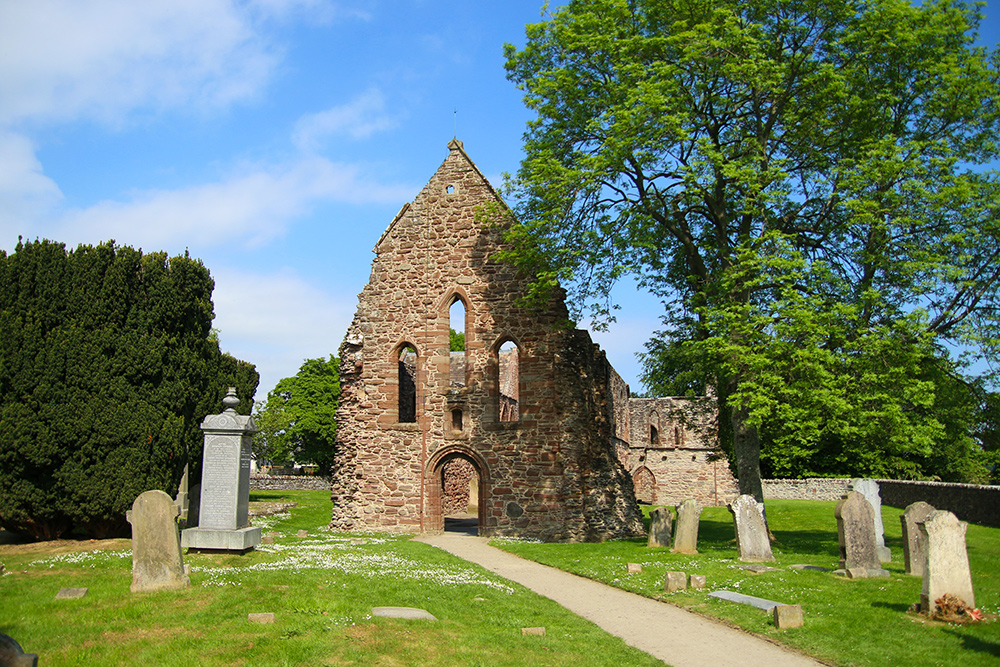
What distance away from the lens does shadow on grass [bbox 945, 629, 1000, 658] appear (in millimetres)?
7450

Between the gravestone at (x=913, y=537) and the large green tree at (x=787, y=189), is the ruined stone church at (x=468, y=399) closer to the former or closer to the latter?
the large green tree at (x=787, y=189)

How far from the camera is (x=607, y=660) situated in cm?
751

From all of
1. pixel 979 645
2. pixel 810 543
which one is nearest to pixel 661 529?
pixel 810 543

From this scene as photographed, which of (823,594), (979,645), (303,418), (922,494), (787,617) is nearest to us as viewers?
(979,645)

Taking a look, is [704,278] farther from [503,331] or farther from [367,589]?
[367,589]

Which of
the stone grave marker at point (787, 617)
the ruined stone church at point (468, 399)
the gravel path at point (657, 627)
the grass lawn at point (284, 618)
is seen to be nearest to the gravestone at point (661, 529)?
the ruined stone church at point (468, 399)

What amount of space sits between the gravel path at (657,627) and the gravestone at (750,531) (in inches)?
121

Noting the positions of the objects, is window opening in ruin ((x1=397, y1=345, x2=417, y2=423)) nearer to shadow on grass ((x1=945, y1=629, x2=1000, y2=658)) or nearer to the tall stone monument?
the tall stone monument

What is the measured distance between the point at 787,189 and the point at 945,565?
10.4 m

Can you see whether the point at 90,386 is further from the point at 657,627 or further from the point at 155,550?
the point at 657,627

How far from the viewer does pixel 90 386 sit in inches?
583

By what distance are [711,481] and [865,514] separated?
31.2 meters

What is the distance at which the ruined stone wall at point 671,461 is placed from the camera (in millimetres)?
41938

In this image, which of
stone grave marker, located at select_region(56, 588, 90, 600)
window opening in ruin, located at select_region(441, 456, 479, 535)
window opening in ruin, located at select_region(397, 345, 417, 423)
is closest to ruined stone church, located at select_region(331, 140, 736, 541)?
window opening in ruin, located at select_region(397, 345, 417, 423)
